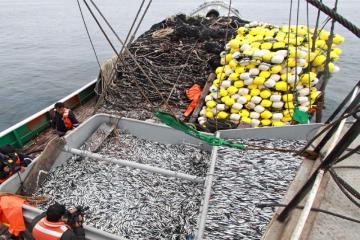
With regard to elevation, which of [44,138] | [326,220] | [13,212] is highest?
[326,220]

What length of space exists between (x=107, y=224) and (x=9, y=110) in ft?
44.4

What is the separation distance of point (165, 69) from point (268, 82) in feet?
14.3

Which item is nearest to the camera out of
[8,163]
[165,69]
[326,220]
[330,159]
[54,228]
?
[330,159]

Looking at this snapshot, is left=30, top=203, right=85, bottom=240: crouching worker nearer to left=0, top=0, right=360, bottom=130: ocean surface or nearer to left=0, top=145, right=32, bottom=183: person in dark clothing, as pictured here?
left=0, top=145, right=32, bottom=183: person in dark clothing

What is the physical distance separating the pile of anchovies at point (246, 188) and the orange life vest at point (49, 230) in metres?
2.05

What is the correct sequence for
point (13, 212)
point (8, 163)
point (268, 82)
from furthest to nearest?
point (268, 82) → point (8, 163) → point (13, 212)

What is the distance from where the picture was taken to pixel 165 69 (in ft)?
32.9

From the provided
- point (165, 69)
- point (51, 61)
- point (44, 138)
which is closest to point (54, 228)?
point (44, 138)

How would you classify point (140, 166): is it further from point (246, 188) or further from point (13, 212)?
point (13, 212)

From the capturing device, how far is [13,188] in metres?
4.98

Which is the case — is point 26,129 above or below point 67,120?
below

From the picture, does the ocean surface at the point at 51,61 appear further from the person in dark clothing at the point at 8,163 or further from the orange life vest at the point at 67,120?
the person in dark clothing at the point at 8,163

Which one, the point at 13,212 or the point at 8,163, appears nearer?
the point at 13,212

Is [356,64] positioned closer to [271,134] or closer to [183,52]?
[183,52]
